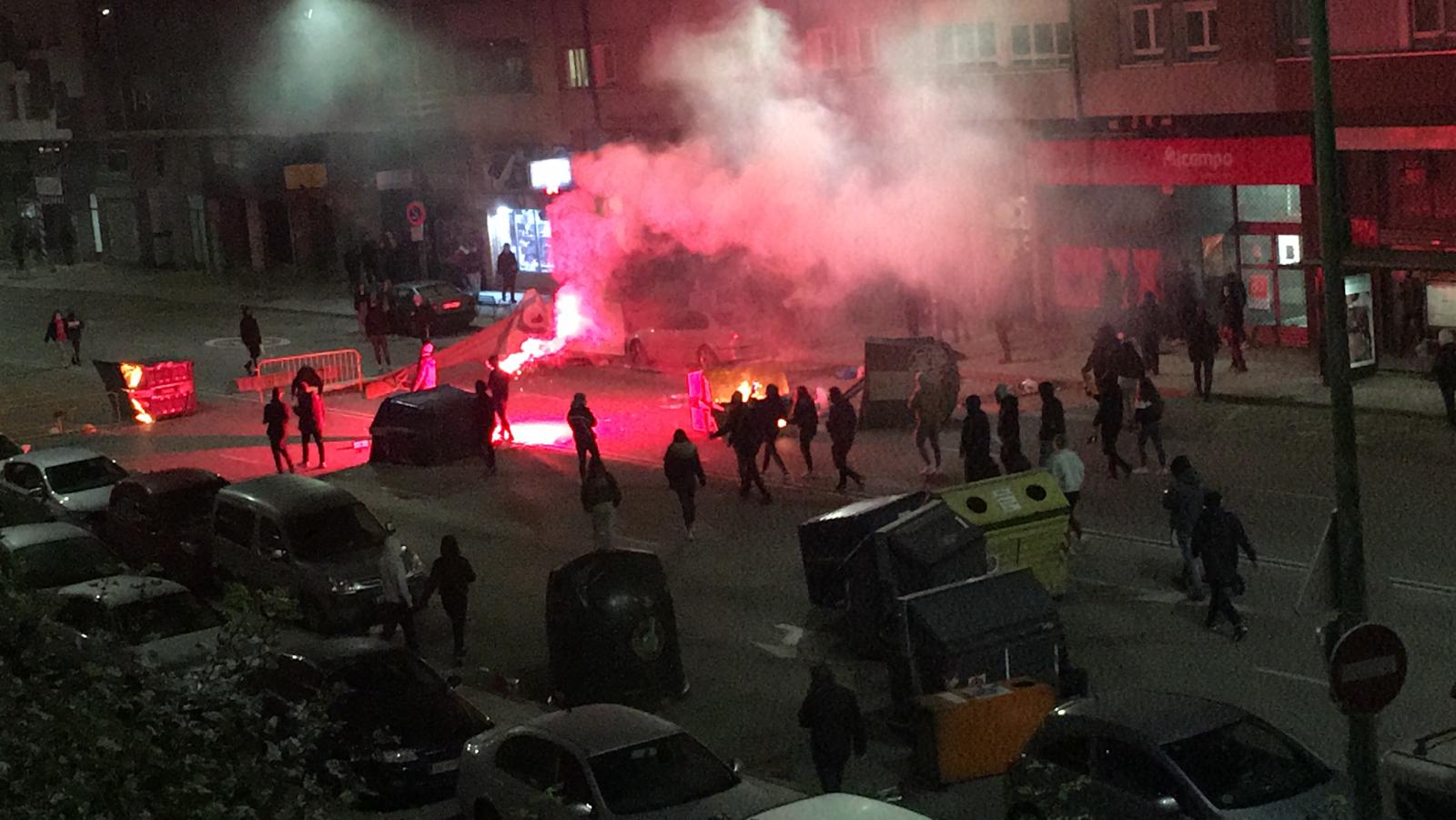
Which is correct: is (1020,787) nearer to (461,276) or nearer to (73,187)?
(461,276)

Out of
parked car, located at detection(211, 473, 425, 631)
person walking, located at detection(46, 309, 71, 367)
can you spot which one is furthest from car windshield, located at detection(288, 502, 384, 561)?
person walking, located at detection(46, 309, 71, 367)

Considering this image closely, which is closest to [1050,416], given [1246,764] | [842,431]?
[842,431]

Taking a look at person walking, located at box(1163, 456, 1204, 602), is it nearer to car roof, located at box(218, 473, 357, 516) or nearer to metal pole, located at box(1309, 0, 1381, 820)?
metal pole, located at box(1309, 0, 1381, 820)

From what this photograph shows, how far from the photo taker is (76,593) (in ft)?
53.6

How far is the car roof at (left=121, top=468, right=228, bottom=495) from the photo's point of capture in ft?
66.6

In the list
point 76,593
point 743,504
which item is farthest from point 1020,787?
point 743,504

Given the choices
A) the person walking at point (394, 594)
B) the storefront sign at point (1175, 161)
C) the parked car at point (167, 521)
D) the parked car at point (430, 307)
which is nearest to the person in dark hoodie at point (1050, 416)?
the person walking at point (394, 594)

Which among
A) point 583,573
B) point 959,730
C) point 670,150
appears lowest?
point 959,730

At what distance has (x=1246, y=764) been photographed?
1057 cm

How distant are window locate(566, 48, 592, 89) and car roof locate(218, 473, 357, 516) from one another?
78.2 feet

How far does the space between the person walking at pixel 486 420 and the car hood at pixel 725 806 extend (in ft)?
41.2

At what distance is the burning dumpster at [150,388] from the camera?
30.0 m

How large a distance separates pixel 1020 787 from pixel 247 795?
520 centimetres

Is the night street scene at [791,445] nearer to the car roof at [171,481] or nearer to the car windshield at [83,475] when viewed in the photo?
the car windshield at [83,475]
